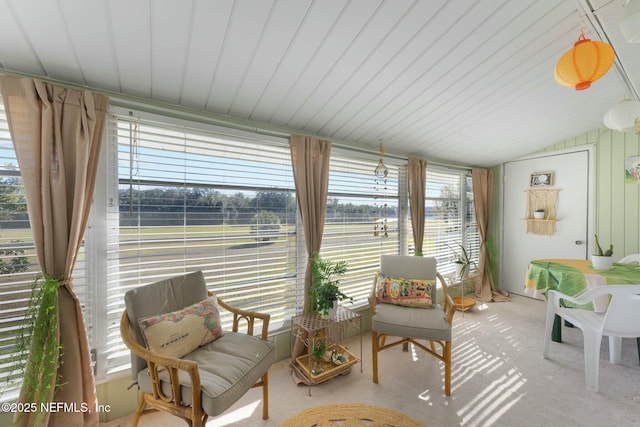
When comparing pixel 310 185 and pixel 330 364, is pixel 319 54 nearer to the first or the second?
pixel 310 185

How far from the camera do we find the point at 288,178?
8.58ft

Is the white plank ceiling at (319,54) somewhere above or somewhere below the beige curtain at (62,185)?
above

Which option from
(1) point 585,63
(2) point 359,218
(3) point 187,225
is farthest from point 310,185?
(1) point 585,63

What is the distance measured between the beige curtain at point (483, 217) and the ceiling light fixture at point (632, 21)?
137 inches

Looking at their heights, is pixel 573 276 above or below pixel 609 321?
above

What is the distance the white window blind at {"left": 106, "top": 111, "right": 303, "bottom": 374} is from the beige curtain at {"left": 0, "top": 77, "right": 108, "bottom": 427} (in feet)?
0.70

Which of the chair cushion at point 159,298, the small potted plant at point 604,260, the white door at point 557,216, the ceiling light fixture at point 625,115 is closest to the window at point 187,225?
the chair cushion at point 159,298

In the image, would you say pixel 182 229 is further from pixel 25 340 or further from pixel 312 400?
pixel 312 400

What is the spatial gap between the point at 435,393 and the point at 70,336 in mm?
2586

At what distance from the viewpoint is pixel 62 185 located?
5.14 ft

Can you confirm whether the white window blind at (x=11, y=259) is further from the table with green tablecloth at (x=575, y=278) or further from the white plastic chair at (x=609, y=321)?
the table with green tablecloth at (x=575, y=278)

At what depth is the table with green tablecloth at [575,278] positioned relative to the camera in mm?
2289

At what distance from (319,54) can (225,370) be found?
205 cm

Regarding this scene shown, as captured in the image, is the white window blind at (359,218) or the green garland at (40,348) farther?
the white window blind at (359,218)
